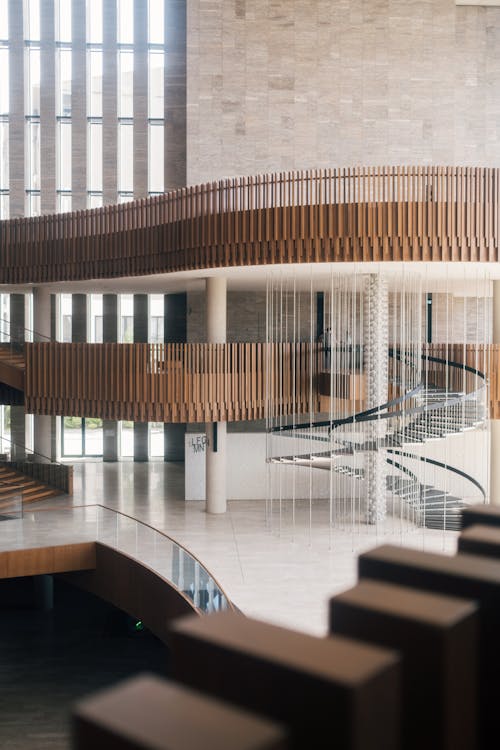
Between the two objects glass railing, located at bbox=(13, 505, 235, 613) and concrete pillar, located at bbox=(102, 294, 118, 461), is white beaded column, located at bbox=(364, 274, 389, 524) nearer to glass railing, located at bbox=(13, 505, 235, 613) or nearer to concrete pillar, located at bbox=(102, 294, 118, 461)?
glass railing, located at bbox=(13, 505, 235, 613)

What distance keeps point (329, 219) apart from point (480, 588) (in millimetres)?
17454

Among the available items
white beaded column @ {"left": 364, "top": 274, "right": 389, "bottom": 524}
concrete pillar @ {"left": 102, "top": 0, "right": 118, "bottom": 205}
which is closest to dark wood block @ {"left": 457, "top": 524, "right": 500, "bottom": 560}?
white beaded column @ {"left": 364, "top": 274, "right": 389, "bottom": 524}

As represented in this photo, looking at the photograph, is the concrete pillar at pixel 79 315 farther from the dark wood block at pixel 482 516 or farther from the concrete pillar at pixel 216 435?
the dark wood block at pixel 482 516

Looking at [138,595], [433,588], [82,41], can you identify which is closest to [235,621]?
[433,588]

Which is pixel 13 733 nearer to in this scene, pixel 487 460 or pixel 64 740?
pixel 64 740

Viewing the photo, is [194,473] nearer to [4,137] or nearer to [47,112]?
[47,112]

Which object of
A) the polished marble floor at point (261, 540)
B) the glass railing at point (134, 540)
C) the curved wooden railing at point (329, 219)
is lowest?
the polished marble floor at point (261, 540)

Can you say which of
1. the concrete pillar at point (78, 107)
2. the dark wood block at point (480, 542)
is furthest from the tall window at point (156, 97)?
the dark wood block at point (480, 542)

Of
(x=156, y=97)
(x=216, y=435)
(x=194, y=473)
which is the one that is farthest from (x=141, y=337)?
(x=216, y=435)

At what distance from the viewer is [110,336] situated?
3306cm

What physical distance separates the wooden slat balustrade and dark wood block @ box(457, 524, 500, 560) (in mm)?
20059

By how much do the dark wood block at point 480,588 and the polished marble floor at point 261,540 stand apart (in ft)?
34.3

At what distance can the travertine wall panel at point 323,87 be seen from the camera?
92.6ft

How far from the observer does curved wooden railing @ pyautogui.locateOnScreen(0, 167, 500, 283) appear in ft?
61.4
